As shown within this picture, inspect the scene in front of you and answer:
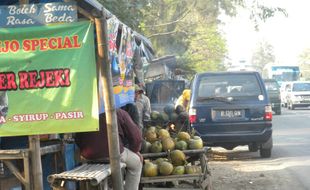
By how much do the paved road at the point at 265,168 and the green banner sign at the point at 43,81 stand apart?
14.4 feet

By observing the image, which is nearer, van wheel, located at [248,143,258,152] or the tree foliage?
van wheel, located at [248,143,258,152]

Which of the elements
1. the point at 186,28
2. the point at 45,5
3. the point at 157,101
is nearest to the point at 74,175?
the point at 45,5

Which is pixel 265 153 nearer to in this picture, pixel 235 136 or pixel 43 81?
pixel 235 136

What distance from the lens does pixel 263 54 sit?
15225 centimetres

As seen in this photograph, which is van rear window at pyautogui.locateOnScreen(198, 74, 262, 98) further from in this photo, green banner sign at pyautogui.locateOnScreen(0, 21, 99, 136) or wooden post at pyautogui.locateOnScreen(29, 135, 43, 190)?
wooden post at pyautogui.locateOnScreen(29, 135, 43, 190)

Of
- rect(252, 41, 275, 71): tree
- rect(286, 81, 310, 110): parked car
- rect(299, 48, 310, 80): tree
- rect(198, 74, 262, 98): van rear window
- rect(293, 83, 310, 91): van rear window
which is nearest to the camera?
rect(198, 74, 262, 98): van rear window

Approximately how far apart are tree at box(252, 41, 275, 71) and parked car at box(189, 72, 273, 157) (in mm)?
139599

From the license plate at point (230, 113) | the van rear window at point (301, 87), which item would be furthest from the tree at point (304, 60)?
the license plate at point (230, 113)

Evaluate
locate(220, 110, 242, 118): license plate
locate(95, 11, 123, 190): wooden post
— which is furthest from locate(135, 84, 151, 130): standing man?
locate(95, 11, 123, 190): wooden post

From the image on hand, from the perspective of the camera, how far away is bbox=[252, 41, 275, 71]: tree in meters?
150

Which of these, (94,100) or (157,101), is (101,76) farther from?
(157,101)

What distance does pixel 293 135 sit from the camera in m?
17.0

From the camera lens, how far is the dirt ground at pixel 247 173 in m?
9.05

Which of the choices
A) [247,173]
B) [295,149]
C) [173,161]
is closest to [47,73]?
[173,161]
